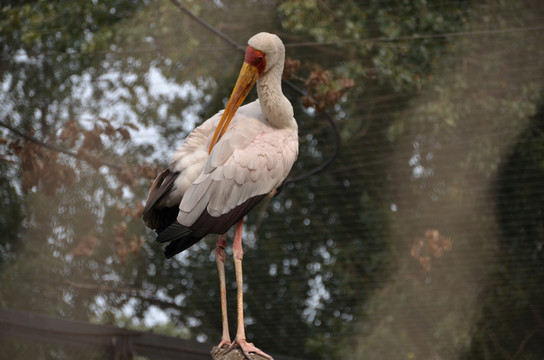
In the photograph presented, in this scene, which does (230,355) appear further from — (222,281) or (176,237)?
(176,237)

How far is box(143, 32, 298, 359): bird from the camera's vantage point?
2.45 metres

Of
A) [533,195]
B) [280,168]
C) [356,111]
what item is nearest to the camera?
[280,168]

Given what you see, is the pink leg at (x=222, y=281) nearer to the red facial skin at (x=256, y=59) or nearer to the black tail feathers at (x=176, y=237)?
the black tail feathers at (x=176, y=237)

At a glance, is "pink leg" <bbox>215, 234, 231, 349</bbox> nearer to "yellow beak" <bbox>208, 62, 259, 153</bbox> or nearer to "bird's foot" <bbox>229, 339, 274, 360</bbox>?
"bird's foot" <bbox>229, 339, 274, 360</bbox>

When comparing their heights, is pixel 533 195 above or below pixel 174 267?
above

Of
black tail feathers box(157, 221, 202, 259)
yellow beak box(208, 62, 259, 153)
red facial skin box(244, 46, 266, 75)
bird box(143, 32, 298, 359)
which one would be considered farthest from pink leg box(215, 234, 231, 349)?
red facial skin box(244, 46, 266, 75)

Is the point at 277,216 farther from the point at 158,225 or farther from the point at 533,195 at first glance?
the point at 158,225

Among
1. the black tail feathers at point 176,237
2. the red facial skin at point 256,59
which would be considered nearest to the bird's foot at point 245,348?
the black tail feathers at point 176,237

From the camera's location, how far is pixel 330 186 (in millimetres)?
6625

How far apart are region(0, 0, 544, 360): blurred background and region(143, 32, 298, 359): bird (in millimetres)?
2545

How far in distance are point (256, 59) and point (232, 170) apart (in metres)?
0.40

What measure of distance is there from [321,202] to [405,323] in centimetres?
124

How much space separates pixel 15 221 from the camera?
6.64 meters

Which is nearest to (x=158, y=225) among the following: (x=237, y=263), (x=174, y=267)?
(x=237, y=263)
